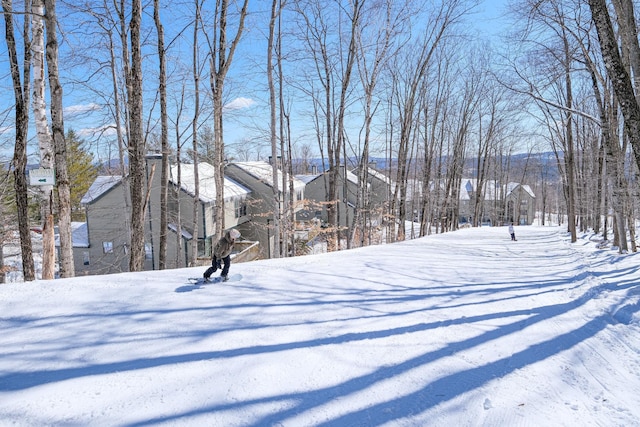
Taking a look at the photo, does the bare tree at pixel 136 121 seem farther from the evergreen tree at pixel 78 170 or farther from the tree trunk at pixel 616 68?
the evergreen tree at pixel 78 170

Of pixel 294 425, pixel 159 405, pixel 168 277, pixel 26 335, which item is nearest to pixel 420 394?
pixel 294 425

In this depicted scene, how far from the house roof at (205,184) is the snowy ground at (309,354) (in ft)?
50.0

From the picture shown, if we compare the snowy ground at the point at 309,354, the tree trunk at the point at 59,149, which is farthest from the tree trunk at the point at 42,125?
the snowy ground at the point at 309,354

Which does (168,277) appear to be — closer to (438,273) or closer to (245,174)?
(438,273)

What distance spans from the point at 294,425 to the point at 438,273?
5852mm

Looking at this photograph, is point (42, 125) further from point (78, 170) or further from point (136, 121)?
point (78, 170)

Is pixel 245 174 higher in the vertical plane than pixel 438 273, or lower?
higher

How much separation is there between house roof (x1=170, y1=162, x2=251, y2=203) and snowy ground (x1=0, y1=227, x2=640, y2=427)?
600 inches

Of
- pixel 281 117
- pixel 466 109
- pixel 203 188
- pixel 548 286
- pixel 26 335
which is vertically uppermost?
pixel 466 109

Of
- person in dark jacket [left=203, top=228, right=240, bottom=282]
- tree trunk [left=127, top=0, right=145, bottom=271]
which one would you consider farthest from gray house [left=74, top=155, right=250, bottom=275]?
person in dark jacket [left=203, top=228, right=240, bottom=282]

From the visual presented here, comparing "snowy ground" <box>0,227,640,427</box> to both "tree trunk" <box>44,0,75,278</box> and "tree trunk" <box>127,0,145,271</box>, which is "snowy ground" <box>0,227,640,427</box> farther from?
"tree trunk" <box>127,0,145,271</box>

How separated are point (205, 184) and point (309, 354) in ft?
67.2

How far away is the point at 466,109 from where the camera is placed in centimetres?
2483

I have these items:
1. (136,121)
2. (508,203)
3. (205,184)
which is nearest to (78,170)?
(205,184)
